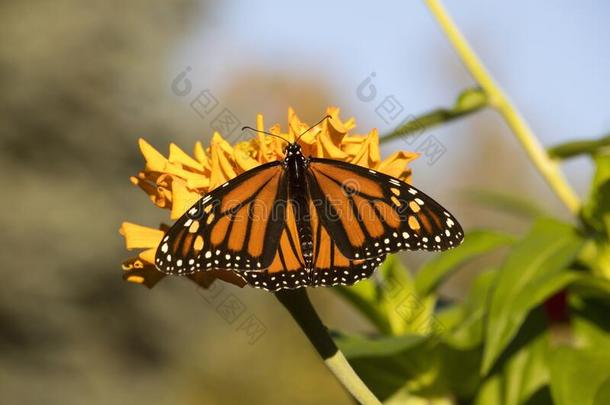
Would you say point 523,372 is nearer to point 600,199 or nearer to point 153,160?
point 600,199

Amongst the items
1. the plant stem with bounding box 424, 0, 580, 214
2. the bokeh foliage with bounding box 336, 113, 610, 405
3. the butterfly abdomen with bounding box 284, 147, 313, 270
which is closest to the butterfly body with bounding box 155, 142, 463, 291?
the butterfly abdomen with bounding box 284, 147, 313, 270

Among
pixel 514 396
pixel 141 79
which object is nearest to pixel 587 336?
pixel 514 396

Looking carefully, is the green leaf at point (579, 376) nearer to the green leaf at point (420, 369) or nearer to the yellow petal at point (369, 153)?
the green leaf at point (420, 369)

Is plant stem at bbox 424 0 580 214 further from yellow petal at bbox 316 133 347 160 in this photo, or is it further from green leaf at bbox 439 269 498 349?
yellow petal at bbox 316 133 347 160

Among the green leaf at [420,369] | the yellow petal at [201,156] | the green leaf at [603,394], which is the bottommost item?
the green leaf at [603,394]

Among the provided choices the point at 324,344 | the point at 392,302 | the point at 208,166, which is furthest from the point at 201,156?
the point at 392,302

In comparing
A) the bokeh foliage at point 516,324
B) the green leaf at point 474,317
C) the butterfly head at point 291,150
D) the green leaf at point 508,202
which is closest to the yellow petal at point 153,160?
the butterfly head at point 291,150

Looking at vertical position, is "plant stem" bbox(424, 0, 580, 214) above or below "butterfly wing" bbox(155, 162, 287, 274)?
below
